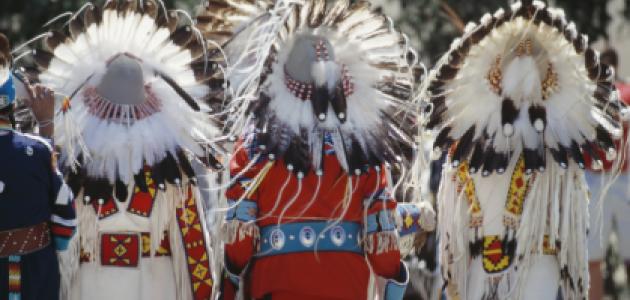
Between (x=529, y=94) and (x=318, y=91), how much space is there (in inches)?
48.0

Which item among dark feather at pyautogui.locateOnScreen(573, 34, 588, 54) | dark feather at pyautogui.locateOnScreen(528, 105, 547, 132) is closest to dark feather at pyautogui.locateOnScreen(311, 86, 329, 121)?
dark feather at pyautogui.locateOnScreen(528, 105, 547, 132)

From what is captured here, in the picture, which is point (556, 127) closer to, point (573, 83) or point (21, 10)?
point (573, 83)

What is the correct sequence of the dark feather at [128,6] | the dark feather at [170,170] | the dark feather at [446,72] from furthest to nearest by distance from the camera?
the dark feather at [446,72]
the dark feather at [128,6]
the dark feather at [170,170]

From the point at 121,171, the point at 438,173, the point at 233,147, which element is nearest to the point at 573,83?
the point at 438,173

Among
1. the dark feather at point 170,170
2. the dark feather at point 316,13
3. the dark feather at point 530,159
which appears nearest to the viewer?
the dark feather at point 316,13

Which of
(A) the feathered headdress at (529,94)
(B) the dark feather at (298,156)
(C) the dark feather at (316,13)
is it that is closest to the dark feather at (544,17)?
(A) the feathered headdress at (529,94)

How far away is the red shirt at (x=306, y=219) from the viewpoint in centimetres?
600

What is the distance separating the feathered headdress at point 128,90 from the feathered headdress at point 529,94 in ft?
3.97

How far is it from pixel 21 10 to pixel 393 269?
4.67m

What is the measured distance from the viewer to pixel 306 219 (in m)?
6.03

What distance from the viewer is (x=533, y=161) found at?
267 inches

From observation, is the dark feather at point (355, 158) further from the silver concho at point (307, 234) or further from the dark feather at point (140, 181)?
the dark feather at point (140, 181)

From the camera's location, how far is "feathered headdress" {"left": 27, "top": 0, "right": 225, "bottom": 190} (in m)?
6.17

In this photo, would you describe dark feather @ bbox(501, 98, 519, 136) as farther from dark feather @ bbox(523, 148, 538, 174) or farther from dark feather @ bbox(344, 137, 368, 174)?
dark feather @ bbox(344, 137, 368, 174)
